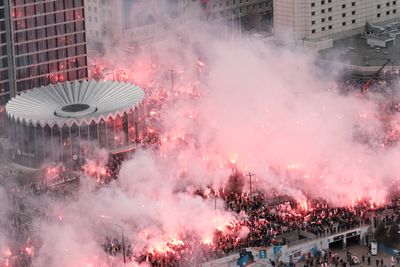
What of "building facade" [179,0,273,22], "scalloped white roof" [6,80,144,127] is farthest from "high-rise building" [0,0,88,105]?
"building facade" [179,0,273,22]

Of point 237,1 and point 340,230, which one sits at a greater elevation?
point 237,1

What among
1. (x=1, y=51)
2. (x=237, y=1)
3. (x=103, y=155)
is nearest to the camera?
(x=103, y=155)

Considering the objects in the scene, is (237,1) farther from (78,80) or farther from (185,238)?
(185,238)

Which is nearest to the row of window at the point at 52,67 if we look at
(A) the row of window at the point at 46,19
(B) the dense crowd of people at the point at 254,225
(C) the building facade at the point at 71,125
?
(C) the building facade at the point at 71,125

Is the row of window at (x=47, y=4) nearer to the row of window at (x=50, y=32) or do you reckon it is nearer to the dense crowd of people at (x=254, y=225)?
the row of window at (x=50, y=32)

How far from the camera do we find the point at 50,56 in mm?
70625

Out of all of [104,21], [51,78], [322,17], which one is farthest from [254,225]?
[104,21]

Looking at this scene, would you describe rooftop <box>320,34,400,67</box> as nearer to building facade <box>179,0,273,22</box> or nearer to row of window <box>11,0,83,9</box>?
building facade <box>179,0,273,22</box>

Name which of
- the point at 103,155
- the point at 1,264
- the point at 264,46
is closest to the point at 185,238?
the point at 1,264

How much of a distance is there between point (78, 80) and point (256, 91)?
906 cm

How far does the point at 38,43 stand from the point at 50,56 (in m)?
1.02

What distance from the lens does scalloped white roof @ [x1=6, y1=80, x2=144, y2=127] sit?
65188 millimetres

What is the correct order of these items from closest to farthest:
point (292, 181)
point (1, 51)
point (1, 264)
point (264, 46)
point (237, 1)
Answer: point (1, 264)
point (292, 181)
point (1, 51)
point (264, 46)
point (237, 1)

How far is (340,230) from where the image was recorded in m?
55.5
